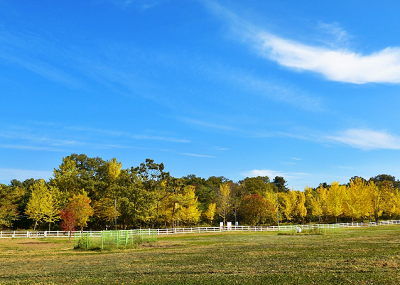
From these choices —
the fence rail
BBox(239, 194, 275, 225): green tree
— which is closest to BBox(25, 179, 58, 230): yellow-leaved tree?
the fence rail

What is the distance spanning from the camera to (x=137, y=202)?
61.0 m

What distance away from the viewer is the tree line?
62.0 m

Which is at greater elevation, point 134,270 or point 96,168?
point 96,168

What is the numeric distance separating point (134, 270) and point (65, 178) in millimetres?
60283

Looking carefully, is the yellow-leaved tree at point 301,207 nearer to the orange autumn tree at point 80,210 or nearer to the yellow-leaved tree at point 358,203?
the yellow-leaved tree at point 358,203

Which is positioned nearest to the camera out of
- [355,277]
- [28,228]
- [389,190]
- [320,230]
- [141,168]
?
[355,277]

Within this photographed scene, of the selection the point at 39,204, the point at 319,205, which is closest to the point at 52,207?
the point at 39,204

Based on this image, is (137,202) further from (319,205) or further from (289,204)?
(319,205)

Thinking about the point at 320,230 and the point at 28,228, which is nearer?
the point at 320,230

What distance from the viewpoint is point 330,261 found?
16.5 metres

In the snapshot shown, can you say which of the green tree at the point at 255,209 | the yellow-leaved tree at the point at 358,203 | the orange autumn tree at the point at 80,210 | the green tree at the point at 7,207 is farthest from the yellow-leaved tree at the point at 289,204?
the green tree at the point at 7,207

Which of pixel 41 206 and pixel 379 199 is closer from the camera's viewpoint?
pixel 41 206

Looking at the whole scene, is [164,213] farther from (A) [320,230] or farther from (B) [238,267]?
(B) [238,267]

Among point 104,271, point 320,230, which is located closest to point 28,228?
point 320,230
